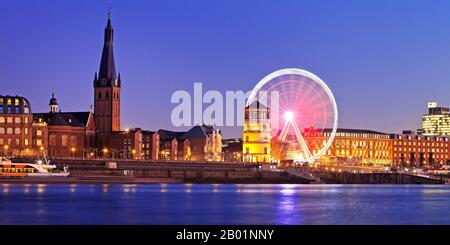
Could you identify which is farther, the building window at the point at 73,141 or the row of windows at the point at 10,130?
the building window at the point at 73,141

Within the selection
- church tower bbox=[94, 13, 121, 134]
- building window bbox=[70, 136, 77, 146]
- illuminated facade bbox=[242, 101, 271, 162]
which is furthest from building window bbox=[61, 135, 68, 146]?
illuminated facade bbox=[242, 101, 271, 162]

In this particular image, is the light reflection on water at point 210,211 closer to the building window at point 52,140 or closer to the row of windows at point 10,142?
the row of windows at point 10,142

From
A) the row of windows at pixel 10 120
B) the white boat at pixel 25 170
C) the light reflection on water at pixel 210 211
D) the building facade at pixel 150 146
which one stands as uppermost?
the row of windows at pixel 10 120

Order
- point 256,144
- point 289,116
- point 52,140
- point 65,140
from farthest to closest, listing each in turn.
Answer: point 256,144 < point 65,140 < point 52,140 < point 289,116

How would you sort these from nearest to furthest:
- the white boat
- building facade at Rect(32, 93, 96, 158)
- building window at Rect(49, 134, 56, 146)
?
the white boat, building facade at Rect(32, 93, 96, 158), building window at Rect(49, 134, 56, 146)

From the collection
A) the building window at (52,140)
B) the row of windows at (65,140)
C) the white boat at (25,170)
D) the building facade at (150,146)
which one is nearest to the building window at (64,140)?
the row of windows at (65,140)

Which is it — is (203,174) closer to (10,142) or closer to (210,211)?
(10,142)

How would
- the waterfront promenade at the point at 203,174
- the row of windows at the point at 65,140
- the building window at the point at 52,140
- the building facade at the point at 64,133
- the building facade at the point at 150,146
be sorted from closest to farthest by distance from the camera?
the waterfront promenade at the point at 203,174
the building facade at the point at 64,133
the building window at the point at 52,140
the row of windows at the point at 65,140
the building facade at the point at 150,146

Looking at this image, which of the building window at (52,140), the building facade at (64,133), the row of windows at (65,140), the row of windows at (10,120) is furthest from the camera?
the row of windows at (65,140)

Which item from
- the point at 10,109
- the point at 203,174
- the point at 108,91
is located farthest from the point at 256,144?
the point at 10,109

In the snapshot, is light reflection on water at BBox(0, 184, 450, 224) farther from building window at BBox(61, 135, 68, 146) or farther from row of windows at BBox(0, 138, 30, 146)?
building window at BBox(61, 135, 68, 146)
